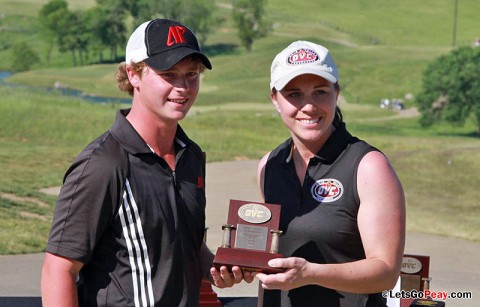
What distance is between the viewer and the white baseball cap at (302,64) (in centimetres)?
323

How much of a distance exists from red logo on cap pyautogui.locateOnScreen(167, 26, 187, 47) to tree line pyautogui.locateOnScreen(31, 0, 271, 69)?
2570 inches

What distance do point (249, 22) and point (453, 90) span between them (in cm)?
3689

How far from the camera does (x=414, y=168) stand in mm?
20766

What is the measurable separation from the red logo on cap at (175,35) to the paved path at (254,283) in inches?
202

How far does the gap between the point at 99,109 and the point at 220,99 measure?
42.3ft

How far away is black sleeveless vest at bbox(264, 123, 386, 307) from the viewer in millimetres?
3205

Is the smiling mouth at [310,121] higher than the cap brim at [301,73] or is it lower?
lower

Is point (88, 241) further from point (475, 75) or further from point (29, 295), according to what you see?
point (475, 75)

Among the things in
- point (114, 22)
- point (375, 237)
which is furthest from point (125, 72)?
point (114, 22)

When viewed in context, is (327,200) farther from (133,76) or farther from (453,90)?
(453,90)

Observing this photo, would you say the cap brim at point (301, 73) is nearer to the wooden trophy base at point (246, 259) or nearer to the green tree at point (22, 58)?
the wooden trophy base at point (246, 259)

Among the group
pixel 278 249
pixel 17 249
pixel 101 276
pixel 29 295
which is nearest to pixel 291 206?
pixel 278 249

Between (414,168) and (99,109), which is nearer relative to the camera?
(414,168)

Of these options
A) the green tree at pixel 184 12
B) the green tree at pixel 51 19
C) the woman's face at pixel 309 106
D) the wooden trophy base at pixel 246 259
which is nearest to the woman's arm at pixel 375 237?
the wooden trophy base at pixel 246 259
